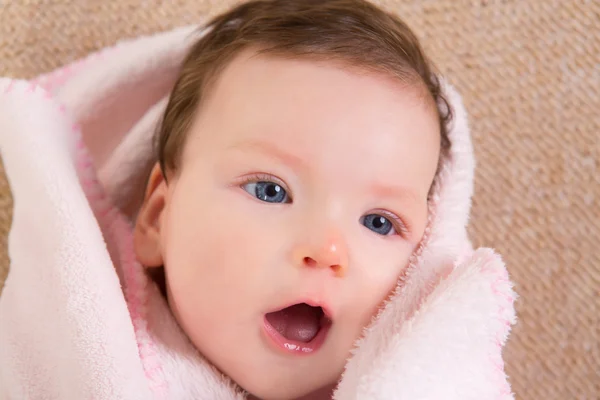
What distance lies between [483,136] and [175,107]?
62cm

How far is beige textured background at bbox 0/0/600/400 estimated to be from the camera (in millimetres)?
1226

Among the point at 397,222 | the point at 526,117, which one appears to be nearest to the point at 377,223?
the point at 397,222

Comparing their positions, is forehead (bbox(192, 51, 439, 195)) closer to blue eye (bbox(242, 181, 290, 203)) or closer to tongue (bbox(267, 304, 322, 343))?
blue eye (bbox(242, 181, 290, 203))

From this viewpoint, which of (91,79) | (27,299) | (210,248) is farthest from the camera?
(91,79)

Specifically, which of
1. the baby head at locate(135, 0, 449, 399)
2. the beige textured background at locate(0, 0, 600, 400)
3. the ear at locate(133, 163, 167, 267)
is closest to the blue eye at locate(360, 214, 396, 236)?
the baby head at locate(135, 0, 449, 399)

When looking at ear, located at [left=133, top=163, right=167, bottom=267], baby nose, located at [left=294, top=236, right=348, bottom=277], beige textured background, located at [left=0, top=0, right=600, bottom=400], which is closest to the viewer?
baby nose, located at [left=294, top=236, right=348, bottom=277]

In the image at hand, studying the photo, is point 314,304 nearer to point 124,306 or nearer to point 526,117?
point 124,306

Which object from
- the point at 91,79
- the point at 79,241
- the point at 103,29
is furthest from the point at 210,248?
the point at 103,29

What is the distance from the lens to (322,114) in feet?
2.66

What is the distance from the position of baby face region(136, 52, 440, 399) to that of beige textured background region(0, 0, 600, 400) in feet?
1.53

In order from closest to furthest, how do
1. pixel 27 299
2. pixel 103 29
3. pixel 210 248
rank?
1. pixel 210 248
2. pixel 27 299
3. pixel 103 29

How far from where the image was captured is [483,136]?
130 cm

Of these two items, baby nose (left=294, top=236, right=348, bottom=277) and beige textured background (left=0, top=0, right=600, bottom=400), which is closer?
baby nose (left=294, top=236, right=348, bottom=277)

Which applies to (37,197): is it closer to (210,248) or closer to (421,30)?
(210,248)
